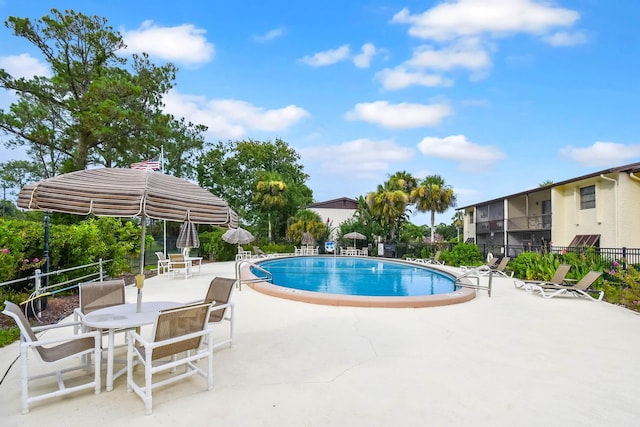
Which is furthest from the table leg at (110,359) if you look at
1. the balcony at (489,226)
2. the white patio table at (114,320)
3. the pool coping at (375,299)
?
A: the balcony at (489,226)

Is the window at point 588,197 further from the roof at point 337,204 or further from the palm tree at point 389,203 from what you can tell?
the roof at point 337,204

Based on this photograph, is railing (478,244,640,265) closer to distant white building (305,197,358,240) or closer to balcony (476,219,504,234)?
balcony (476,219,504,234)

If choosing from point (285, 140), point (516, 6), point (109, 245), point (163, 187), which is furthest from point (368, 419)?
point (285, 140)

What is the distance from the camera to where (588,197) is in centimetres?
1766

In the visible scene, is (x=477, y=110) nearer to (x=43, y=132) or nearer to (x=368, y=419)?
(x=368, y=419)

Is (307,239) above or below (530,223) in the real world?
below

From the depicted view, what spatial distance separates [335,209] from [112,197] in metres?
32.6

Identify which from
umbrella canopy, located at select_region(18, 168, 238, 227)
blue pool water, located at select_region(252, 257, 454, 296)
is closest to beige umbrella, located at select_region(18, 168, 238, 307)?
umbrella canopy, located at select_region(18, 168, 238, 227)

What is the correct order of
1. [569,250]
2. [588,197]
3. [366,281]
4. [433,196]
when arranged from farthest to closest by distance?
[433,196]
[588,197]
[366,281]
[569,250]

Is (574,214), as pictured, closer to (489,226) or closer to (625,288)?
(489,226)

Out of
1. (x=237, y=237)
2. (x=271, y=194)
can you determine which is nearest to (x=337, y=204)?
(x=271, y=194)

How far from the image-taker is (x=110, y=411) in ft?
10.2

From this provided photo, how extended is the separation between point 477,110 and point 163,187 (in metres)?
19.7

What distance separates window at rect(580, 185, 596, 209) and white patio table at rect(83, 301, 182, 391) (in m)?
20.1
